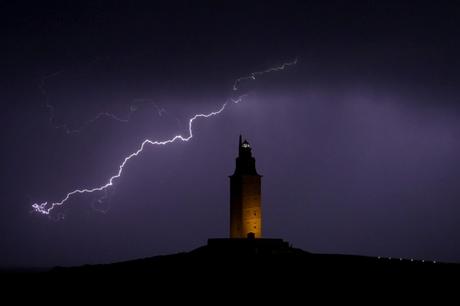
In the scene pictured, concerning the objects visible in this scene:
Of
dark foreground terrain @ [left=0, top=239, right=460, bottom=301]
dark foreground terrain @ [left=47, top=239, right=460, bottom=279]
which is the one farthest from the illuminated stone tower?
dark foreground terrain @ [left=0, top=239, right=460, bottom=301]

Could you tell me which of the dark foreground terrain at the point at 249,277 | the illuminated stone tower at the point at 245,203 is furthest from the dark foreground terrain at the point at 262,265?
the illuminated stone tower at the point at 245,203

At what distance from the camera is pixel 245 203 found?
41781mm

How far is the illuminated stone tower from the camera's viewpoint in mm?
41656

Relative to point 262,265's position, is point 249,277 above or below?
below

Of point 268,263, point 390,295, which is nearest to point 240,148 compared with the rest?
point 268,263

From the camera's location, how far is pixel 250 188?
42.2 metres

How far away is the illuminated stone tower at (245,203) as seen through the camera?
137 feet

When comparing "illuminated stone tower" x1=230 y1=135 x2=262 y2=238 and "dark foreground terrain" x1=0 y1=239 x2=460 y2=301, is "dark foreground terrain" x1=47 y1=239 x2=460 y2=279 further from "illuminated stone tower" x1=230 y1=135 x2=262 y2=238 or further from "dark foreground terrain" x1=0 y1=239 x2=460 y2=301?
"illuminated stone tower" x1=230 y1=135 x2=262 y2=238

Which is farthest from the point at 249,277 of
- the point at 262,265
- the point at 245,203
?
the point at 245,203

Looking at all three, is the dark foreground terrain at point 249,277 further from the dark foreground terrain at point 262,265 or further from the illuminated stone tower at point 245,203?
the illuminated stone tower at point 245,203

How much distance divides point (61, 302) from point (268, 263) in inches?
435

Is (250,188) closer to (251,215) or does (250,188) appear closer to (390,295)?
(251,215)

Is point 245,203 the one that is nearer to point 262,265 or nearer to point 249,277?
point 262,265

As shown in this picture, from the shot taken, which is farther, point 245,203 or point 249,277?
point 245,203
